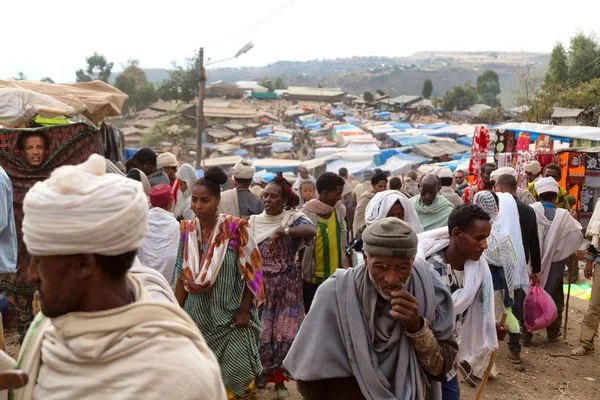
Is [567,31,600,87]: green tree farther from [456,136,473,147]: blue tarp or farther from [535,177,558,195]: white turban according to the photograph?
[535,177,558,195]: white turban

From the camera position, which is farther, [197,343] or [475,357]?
[475,357]

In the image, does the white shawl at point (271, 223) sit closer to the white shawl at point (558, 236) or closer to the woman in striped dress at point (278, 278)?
the woman in striped dress at point (278, 278)

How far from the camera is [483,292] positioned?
14.2 ft

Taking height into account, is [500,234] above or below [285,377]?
above

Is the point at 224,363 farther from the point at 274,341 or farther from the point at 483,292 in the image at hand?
the point at 483,292

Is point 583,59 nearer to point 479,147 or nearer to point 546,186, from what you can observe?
point 479,147

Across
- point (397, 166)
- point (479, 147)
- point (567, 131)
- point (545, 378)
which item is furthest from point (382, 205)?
point (397, 166)

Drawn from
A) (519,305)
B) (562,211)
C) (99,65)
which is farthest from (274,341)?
(99,65)

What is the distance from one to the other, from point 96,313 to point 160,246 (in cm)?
379

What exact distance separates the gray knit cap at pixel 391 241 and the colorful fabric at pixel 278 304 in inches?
113

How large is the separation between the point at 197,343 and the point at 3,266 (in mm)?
4319

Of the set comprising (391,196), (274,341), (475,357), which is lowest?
(274,341)

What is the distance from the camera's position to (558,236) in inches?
306

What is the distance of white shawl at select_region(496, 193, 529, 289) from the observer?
6656 mm
